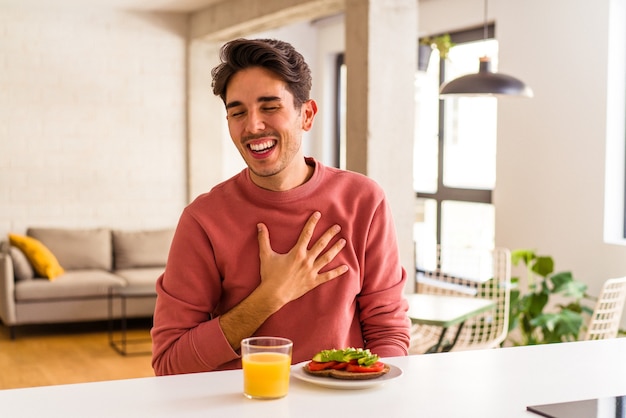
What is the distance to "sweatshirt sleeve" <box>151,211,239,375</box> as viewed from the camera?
165cm

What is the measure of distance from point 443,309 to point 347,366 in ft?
8.57

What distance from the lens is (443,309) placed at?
395cm

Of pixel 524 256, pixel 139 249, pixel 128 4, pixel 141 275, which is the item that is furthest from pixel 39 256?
pixel 524 256

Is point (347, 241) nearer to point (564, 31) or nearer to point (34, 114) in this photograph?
point (564, 31)

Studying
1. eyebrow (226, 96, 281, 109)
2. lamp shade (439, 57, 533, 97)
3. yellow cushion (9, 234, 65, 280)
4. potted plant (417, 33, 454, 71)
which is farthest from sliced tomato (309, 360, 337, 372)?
yellow cushion (9, 234, 65, 280)

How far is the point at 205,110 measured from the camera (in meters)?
7.79

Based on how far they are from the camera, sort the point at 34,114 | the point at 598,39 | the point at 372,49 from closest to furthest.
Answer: the point at 372,49 → the point at 598,39 → the point at 34,114

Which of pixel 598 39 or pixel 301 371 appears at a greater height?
pixel 598 39

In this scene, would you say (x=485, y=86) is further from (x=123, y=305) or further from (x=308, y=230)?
(x=123, y=305)

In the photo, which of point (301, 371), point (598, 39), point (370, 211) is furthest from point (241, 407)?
point (598, 39)

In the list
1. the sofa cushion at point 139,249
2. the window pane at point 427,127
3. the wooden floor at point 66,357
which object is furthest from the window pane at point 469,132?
the wooden floor at point 66,357

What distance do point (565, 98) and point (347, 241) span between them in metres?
4.01

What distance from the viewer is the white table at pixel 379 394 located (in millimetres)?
1264

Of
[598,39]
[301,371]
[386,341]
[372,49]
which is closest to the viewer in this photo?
[301,371]
